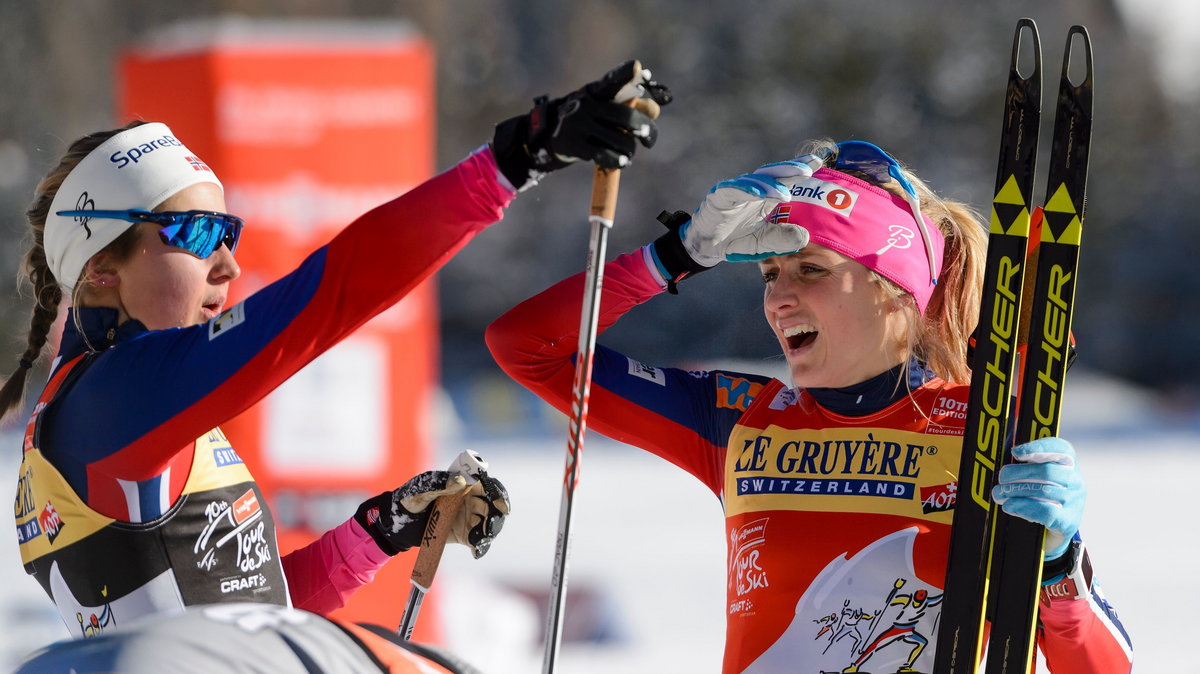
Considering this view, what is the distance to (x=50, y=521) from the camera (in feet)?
6.50

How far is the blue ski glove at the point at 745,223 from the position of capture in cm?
222

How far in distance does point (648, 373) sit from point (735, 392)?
0.18 meters

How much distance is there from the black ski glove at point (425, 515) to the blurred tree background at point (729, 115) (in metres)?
12.1

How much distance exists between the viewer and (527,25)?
20.8m

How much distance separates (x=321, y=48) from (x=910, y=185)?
408cm

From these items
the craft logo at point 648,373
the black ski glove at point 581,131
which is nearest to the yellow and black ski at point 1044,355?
the craft logo at point 648,373

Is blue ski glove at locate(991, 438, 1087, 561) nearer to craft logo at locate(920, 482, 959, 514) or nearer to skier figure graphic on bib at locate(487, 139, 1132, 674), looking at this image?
skier figure graphic on bib at locate(487, 139, 1132, 674)

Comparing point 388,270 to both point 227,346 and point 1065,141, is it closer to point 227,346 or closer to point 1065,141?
point 227,346

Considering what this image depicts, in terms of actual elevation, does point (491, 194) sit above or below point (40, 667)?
above

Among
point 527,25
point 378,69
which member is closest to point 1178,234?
point 527,25

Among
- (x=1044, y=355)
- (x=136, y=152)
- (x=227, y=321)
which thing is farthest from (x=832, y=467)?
(x=136, y=152)

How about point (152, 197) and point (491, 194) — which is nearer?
point (491, 194)

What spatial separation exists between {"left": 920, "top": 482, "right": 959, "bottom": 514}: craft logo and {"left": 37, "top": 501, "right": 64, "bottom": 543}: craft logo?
1410mm

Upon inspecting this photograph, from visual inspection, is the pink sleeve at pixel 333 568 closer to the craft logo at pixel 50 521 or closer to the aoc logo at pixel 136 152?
the craft logo at pixel 50 521
